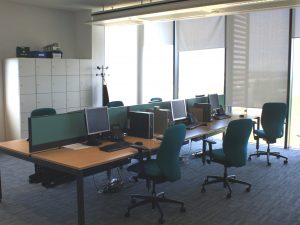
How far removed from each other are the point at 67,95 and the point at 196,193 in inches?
163

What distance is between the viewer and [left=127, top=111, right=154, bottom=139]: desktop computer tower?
4516 mm

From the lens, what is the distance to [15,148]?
3.99 m

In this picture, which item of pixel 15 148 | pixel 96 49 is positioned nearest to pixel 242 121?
pixel 15 148

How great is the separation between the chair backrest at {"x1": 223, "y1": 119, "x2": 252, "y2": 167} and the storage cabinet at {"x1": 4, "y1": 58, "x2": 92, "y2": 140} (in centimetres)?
428

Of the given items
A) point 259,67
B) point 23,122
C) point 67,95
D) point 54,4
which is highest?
point 54,4

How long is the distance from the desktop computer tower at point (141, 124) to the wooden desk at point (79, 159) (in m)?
0.36

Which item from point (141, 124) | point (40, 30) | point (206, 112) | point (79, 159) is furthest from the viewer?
point (40, 30)

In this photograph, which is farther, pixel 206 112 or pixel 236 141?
pixel 206 112

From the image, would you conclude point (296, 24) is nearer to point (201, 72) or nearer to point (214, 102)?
point (214, 102)

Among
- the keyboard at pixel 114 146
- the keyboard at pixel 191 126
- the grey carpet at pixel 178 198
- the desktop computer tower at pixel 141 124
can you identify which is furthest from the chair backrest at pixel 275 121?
the keyboard at pixel 114 146

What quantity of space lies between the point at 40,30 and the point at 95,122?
4321mm

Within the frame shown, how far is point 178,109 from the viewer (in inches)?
219

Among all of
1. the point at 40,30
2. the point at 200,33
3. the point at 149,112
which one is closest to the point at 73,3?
the point at 40,30

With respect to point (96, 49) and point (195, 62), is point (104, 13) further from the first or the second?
point (195, 62)
